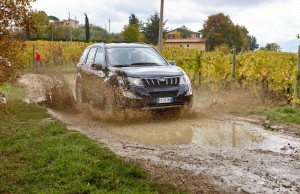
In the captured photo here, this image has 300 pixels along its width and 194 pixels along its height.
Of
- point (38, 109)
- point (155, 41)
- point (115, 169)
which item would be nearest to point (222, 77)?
point (38, 109)

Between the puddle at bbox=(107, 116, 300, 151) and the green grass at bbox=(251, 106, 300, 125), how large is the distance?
36.2 inches

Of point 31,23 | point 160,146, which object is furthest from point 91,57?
point 160,146

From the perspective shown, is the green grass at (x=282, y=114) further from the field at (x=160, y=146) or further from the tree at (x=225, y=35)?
the tree at (x=225, y=35)

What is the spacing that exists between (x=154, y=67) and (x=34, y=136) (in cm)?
346

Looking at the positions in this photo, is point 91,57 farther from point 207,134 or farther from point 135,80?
point 207,134

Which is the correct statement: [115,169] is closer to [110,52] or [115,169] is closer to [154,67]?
[154,67]

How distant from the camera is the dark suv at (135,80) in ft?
29.4

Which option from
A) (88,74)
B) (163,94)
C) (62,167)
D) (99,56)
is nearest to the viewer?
(62,167)

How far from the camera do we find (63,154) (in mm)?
6211

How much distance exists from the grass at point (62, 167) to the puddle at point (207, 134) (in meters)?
1.34

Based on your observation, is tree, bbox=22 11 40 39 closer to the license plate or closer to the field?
the field

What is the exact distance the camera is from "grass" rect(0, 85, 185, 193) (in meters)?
4.95

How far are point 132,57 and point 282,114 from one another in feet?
13.8

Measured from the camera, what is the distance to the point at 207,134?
8.20m
